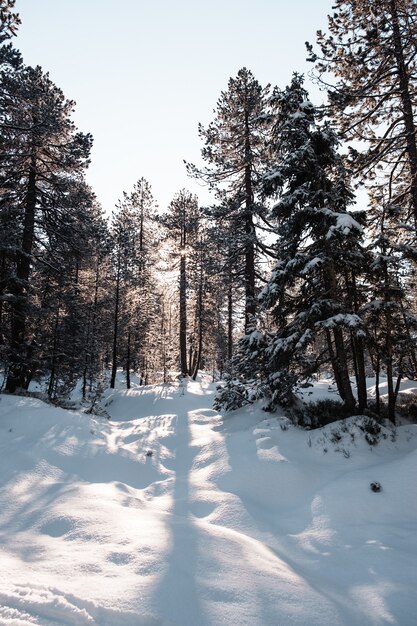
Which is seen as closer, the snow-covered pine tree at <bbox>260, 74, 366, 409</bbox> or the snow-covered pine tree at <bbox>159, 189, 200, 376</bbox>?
the snow-covered pine tree at <bbox>260, 74, 366, 409</bbox>

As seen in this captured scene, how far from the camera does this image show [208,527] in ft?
15.2

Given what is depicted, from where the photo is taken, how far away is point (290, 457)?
7.10 m

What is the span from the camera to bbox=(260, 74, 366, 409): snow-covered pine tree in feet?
29.5

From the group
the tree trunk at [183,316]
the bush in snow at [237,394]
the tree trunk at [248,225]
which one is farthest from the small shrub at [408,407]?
the tree trunk at [183,316]

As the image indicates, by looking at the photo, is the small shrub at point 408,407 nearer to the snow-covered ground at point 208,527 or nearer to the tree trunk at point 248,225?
the snow-covered ground at point 208,527

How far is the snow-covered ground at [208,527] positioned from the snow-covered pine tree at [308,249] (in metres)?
1.92

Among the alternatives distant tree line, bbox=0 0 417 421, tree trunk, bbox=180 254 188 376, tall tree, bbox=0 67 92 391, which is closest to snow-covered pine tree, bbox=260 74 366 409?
distant tree line, bbox=0 0 417 421

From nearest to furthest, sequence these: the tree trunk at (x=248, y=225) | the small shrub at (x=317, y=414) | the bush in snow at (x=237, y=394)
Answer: the small shrub at (x=317, y=414)
the bush in snow at (x=237, y=394)
the tree trunk at (x=248, y=225)

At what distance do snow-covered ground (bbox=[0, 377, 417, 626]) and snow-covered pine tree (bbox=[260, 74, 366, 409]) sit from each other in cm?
192

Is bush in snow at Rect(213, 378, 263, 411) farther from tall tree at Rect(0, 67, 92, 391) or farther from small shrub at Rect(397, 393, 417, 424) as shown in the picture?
tall tree at Rect(0, 67, 92, 391)

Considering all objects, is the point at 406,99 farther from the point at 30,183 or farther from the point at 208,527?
the point at 30,183

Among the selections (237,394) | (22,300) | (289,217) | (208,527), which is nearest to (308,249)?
(289,217)

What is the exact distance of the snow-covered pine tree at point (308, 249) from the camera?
29.5 ft

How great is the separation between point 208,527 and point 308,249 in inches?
301
